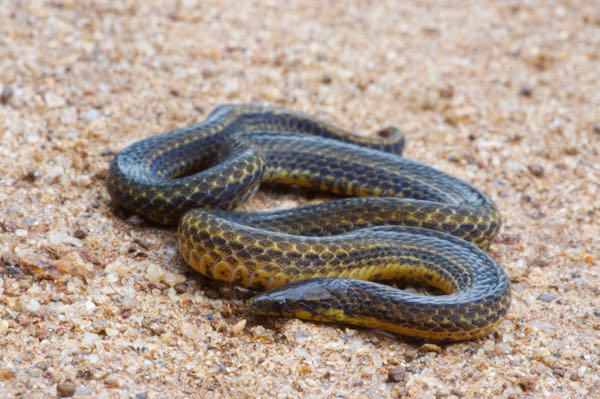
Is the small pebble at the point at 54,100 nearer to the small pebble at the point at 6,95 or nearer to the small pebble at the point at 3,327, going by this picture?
the small pebble at the point at 6,95

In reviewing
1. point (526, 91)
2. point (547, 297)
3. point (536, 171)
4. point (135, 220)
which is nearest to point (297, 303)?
point (135, 220)

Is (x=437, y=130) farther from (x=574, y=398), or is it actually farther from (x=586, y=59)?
(x=574, y=398)

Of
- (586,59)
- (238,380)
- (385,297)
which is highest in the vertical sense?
(586,59)

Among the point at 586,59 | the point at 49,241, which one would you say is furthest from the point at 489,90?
the point at 49,241

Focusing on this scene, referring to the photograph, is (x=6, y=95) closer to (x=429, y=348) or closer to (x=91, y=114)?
(x=91, y=114)

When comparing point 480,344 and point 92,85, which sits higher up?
point 92,85

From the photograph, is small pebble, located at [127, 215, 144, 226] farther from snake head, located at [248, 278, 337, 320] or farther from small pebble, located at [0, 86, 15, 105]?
small pebble, located at [0, 86, 15, 105]
